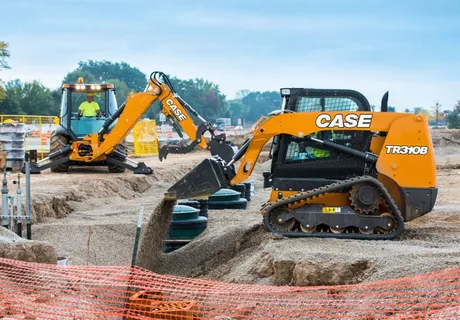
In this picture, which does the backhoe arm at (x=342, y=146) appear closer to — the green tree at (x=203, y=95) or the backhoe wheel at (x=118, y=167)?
the backhoe wheel at (x=118, y=167)

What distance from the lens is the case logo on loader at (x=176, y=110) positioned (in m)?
17.2

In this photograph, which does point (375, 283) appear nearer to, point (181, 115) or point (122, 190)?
point (181, 115)

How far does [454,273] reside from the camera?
7.81 meters

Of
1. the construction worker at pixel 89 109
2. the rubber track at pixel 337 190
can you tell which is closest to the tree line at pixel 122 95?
the construction worker at pixel 89 109

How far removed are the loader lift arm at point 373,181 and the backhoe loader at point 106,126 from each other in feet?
18.2

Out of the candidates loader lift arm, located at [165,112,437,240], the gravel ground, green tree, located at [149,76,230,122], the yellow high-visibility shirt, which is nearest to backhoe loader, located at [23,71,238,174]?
the yellow high-visibility shirt

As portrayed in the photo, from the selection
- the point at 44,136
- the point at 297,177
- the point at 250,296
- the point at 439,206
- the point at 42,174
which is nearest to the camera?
the point at 250,296

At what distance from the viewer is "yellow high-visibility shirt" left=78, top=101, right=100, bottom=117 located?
22.9m

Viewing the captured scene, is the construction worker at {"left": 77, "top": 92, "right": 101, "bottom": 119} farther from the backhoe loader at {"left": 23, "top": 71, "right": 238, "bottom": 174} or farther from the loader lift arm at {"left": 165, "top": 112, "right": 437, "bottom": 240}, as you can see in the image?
the loader lift arm at {"left": 165, "top": 112, "right": 437, "bottom": 240}

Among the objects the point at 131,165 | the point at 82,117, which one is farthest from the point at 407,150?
the point at 82,117

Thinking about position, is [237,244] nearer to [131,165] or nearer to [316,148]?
[316,148]


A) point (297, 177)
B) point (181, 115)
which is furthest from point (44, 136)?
point (297, 177)

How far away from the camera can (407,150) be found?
11.3m

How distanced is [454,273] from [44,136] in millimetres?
27639
